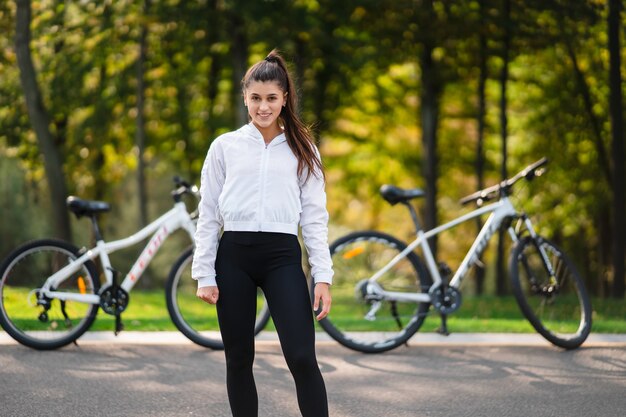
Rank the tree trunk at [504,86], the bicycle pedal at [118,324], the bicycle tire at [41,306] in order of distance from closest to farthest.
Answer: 1. the bicycle tire at [41,306]
2. the bicycle pedal at [118,324]
3. the tree trunk at [504,86]

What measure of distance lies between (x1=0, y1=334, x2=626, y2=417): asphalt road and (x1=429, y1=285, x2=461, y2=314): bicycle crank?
0.30 m

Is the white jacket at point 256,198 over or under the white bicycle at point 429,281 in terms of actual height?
over

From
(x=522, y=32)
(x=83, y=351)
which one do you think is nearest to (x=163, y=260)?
(x=522, y=32)

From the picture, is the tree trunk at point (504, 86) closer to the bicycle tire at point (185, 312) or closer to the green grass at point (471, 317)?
the green grass at point (471, 317)

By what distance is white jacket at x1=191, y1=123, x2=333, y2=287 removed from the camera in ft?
12.7

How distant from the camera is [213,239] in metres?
3.92

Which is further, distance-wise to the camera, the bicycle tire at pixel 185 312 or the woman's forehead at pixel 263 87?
the bicycle tire at pixel 185 312

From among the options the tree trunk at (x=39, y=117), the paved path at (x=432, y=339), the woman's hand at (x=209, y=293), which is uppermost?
the tree trunk at (x=39, y=117)

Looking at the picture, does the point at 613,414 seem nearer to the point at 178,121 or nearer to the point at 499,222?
the point at 499,222

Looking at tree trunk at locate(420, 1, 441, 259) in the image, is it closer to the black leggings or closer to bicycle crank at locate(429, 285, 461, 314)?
bicycle crank at locate(429, 285, 461, 314)

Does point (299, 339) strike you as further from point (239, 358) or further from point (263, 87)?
point (263, 87)

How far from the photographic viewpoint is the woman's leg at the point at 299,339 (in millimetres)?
3701

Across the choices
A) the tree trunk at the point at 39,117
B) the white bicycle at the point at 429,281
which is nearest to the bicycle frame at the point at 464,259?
the white bicycle at the point at 429,281

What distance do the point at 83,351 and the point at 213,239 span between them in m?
3.22
